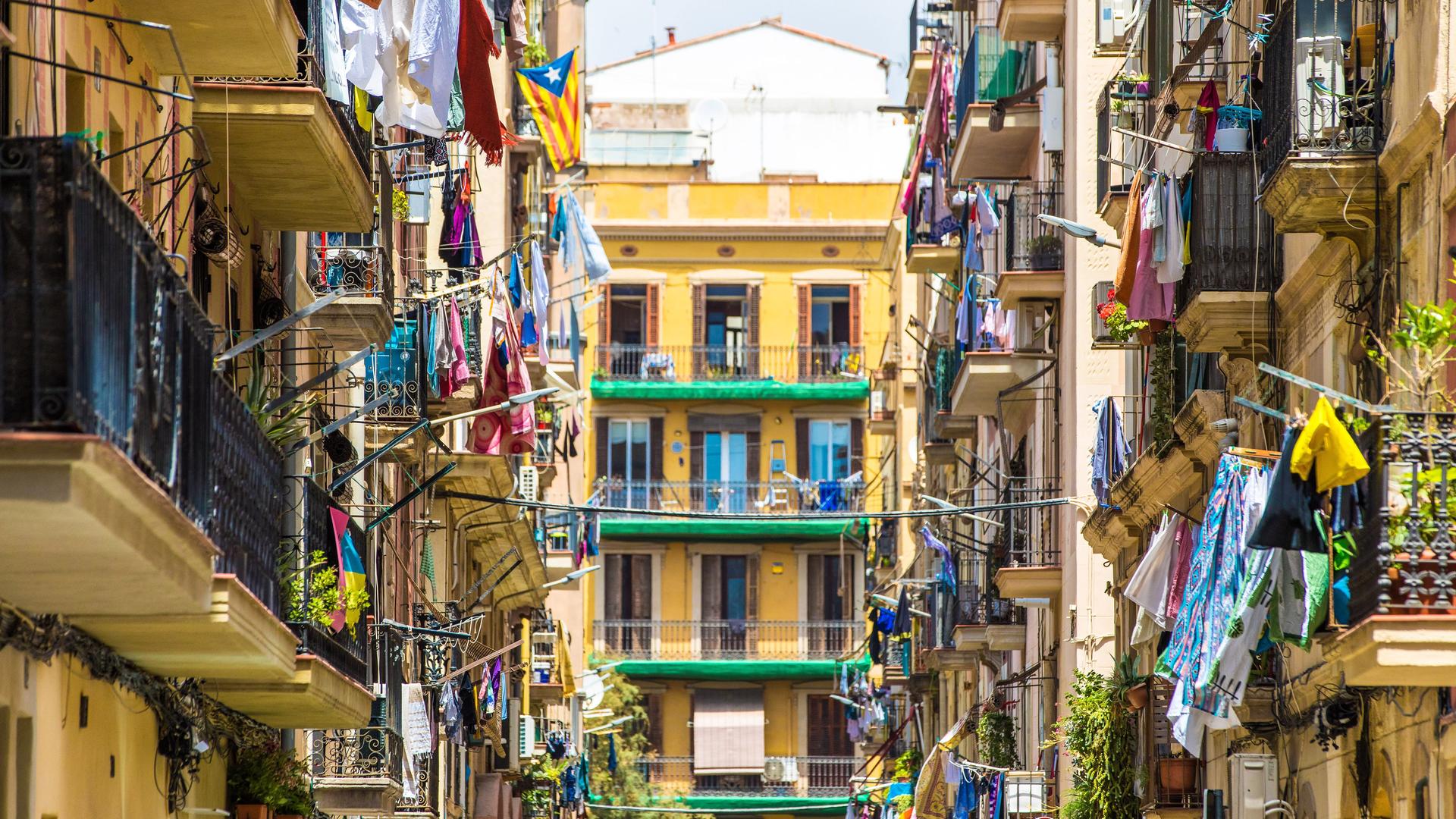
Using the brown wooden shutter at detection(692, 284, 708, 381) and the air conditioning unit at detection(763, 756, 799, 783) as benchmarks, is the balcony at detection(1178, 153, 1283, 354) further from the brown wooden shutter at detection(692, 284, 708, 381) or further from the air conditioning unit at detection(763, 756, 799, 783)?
the brown wooden shutter at detection(692, 284, 708, 381)

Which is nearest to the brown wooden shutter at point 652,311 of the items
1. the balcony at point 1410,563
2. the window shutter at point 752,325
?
the window shutter at point 752,325

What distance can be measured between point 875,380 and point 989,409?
71.4 ft

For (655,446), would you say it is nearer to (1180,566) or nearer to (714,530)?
(714,530)

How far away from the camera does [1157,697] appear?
23.2 meters

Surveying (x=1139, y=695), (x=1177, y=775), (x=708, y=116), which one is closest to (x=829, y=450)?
(x=708, y=116)

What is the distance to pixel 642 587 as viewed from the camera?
205ft

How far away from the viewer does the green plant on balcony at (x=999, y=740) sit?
3409cm

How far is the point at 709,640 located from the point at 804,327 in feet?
26.2

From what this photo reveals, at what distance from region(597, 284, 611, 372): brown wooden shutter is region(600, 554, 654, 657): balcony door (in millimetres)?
4721

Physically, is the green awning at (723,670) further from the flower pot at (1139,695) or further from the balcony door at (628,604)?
the flower pot at (1139,695)

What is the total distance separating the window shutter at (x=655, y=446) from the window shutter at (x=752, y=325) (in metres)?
2.54

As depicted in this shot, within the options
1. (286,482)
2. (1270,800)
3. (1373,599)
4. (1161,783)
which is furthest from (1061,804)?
(1373,599)

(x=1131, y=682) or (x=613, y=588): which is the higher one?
(x=613, y=588)

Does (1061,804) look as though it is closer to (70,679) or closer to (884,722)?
(70,679)
